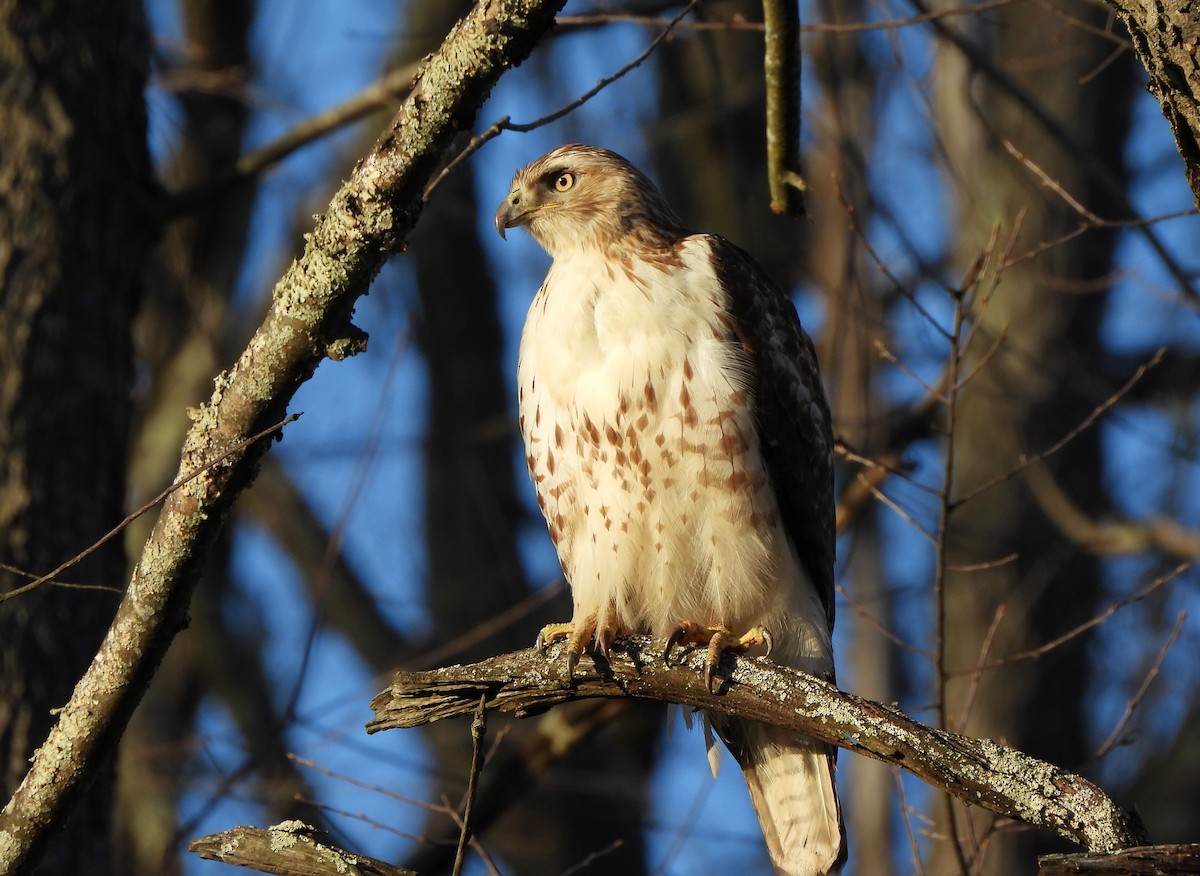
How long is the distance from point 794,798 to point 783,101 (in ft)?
7.17

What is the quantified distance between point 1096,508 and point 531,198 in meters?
5.56

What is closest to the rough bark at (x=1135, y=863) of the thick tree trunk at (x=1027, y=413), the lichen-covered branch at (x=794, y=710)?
the lichen-covered branch at (x=794, y=710)

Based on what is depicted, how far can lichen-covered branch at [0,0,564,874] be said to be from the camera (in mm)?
2967

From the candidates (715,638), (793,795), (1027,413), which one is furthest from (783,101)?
(1027,413)

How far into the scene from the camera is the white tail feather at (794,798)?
14.0ft

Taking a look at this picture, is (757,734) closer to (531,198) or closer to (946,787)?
(946,787)

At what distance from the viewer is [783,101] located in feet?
14.0

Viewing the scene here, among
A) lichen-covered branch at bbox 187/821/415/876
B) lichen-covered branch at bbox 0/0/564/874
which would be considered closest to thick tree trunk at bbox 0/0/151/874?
lichen-covered branch at bbox 0/0/564/874

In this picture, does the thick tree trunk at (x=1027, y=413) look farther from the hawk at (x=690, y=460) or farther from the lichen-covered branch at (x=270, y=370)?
the lichen-covered branch at (x=270, y=370)

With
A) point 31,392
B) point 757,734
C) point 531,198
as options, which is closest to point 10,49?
point 31,392

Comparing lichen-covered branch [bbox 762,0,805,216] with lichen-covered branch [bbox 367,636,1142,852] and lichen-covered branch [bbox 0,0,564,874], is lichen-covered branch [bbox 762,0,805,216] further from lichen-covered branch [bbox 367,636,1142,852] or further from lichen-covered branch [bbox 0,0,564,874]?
lichen-covered branch [bbox 367,636,1142,852]

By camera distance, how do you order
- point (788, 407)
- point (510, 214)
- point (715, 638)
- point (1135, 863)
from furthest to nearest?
point (510, 214) < point (788, 407) < point (715, 638) < point (1135, 863)

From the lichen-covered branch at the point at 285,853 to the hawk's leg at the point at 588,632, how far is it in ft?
2.87

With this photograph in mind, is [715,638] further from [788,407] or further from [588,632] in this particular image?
[788,407]
